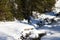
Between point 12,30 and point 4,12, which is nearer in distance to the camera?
point 12,30

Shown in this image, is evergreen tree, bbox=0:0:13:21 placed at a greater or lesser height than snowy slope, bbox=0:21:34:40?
greater

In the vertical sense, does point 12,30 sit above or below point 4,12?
below

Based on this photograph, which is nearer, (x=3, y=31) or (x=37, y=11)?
(x=3, y=31)

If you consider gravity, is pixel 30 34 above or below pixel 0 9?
below

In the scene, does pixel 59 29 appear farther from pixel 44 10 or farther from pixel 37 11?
pixel 44 10

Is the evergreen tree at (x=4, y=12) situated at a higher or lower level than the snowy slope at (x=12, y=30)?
higher

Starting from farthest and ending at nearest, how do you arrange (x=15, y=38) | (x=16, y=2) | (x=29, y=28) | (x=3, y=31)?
(x=16, y=2) → (x=29, y=28) → (x=3, y=31) → (x=15, y=38)

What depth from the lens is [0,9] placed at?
1689 centimetres

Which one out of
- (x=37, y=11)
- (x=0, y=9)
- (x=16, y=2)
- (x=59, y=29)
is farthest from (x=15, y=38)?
(x=37, y=11)

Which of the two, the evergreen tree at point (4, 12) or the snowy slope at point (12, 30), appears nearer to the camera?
the snowy slope at point (12, 30)

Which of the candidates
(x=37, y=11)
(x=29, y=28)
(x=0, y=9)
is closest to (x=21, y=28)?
(x=29, y=28)

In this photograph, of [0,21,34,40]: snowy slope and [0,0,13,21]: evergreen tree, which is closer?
[0,21,34,40]: snowy slope

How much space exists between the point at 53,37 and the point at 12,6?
19.7ft

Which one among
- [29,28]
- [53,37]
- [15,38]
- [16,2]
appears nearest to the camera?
[15,38]
